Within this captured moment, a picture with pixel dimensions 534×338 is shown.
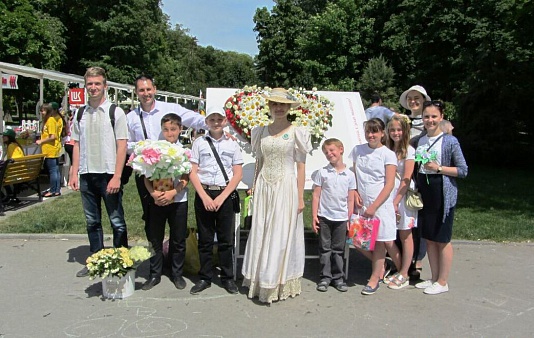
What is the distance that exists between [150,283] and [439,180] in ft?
10.2

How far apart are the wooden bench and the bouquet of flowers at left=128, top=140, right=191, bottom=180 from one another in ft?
15.2

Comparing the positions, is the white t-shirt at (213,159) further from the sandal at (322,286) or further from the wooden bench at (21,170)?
the wooden bench at (21,170)

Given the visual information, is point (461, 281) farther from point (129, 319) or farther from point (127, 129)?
point (127, 129)

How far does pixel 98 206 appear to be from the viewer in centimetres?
516

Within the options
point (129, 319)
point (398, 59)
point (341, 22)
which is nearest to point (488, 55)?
point (398, 59)

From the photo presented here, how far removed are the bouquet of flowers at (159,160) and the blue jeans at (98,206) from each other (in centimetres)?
68

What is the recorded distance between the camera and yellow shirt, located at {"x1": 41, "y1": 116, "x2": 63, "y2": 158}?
9.73 m

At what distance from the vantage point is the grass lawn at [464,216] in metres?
6.96

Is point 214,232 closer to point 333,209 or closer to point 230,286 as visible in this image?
point 230,286

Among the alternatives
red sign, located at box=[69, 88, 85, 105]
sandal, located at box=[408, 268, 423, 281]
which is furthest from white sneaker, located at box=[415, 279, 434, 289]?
red sign, located at box=[69, 88, 85, 105]

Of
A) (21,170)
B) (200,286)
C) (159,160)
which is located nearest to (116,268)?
(200,286)

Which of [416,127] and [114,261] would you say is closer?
[114,261]

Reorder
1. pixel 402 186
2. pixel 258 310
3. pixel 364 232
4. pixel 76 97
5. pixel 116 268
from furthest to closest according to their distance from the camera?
pixel 76 97, pixel 402 186, pixel 364 232, pixel 116 268, pixel 258 310

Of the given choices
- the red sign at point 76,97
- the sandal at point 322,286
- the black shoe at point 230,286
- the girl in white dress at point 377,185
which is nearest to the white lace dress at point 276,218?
the black shoe at point 230,286
